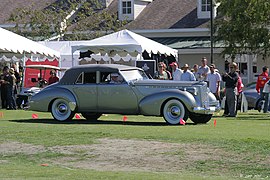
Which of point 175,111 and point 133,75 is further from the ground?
point 133,75

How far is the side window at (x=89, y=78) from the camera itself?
21.0 m

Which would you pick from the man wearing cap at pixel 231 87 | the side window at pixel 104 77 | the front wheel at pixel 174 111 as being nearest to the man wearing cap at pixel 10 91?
the man wearing cap at pixel 231 87

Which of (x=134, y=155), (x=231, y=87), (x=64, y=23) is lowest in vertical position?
(x=134, y=155)

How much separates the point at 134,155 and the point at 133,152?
1.06 feet

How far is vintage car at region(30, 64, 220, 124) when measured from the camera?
19906mm

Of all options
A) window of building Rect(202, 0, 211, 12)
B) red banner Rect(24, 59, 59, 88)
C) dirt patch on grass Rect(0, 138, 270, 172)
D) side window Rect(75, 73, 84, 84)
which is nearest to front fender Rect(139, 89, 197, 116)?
side window Rect(75, 73, 84, 84)

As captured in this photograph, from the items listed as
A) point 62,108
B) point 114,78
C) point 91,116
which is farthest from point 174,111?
point 62,108

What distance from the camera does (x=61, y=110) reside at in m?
21.1

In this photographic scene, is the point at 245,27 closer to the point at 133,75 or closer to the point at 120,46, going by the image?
the point at 120,46

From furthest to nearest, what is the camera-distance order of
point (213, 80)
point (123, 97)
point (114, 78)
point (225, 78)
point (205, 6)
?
point (205, 6) → point (213, 80) → point (225, 78) → point (114, 78) → point (123, 97)

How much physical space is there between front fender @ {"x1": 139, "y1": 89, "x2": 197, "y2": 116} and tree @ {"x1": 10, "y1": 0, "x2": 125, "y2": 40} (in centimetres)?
2759

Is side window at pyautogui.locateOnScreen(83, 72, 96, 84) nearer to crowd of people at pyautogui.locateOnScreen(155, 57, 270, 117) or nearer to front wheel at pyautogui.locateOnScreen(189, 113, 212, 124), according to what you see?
front wheel at pyautogui.locateOnScreen(189, 113, 212, 124)

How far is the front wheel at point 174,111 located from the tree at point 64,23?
27.8 m

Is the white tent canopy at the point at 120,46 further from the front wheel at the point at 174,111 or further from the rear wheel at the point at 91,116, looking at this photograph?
the front wheel at the point at 174,111
